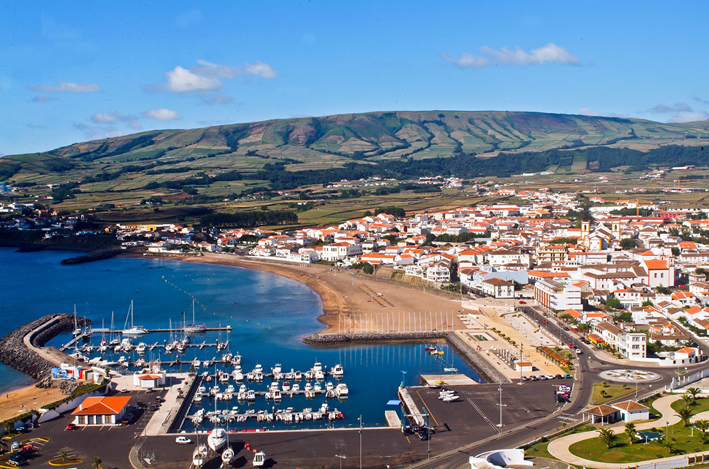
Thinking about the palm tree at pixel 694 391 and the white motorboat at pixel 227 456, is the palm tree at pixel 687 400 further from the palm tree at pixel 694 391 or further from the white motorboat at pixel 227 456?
the white motorboat at pixel 227 456

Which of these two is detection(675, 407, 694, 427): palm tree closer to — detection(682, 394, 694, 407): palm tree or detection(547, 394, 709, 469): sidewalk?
detection(547, 394, 709, 469): sidewalk

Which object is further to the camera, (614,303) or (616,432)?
(614,303)

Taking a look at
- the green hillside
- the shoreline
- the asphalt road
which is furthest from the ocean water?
the green hillside

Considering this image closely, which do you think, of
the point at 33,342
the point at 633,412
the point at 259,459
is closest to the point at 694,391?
the point at 633,412

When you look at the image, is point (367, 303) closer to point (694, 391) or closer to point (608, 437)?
point (694, 391)

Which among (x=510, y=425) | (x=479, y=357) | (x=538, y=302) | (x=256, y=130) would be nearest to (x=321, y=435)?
(x=510, y=425)

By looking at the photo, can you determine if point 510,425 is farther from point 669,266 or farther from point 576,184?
point 576,184
